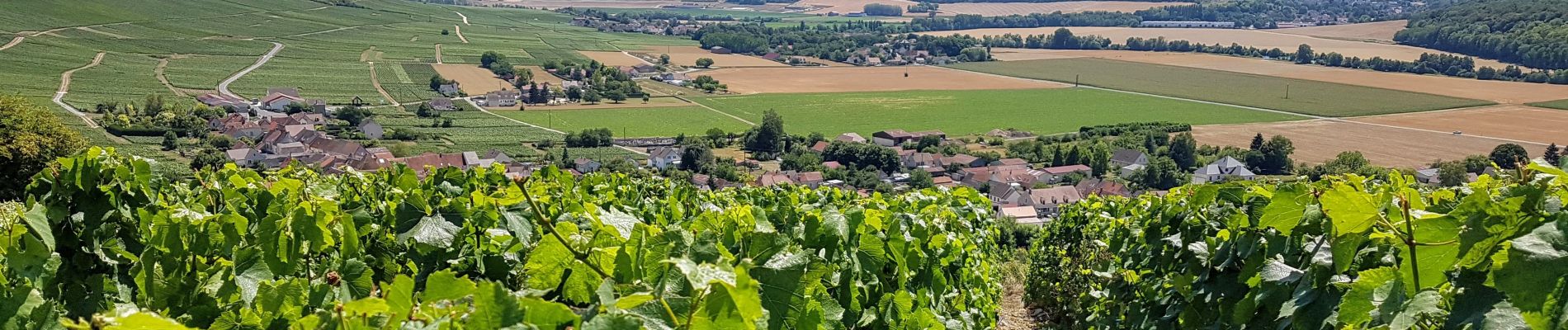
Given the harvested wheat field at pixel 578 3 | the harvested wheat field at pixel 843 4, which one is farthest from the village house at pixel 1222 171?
the harvested wheat field at pixel 578 3

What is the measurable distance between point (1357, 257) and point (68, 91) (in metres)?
65.8

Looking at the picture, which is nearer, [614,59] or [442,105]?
[442,105]

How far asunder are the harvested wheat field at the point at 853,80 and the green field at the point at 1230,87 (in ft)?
17.2

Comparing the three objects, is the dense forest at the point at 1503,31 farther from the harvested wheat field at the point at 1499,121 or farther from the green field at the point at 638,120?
the green field at the point at 638,120

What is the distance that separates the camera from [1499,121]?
5581 cm

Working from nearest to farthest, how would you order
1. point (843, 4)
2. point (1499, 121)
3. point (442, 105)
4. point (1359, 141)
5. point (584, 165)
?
point (584, 165) < point (1359, 141) < point (1499, 121) < point (442, 105) < point (843, 4)

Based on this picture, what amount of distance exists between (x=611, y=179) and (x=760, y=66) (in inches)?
3666

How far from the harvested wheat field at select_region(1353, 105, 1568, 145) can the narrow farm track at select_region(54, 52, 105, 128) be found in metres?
68.7

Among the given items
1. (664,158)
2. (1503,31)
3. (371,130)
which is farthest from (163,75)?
(1503,31)

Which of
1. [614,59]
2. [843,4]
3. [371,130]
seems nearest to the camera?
[371,130]

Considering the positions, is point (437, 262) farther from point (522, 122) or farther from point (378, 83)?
point (378, 83)

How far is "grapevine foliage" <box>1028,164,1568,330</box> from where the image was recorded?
6.75 feet

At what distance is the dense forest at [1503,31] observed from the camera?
84.2m

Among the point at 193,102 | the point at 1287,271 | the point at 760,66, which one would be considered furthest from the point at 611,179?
the point at 760,66
